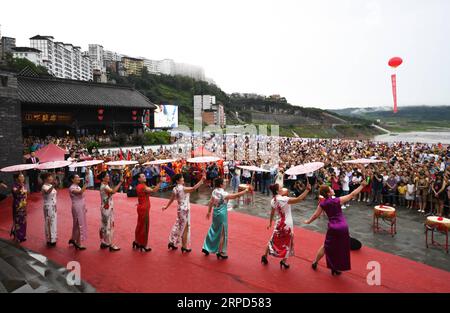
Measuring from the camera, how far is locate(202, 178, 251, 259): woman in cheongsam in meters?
6.25

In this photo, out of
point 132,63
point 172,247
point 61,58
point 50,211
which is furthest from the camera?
point 132,63

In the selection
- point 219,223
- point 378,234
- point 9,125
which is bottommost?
point 378,234

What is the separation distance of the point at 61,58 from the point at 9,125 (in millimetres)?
85985

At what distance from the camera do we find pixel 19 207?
722 cm

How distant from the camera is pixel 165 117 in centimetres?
4375

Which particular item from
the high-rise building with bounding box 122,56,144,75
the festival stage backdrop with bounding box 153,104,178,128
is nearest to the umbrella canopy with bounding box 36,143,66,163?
the festival stage backdrop with bounding box 153,104,178,128

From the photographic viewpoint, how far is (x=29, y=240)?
297 inches

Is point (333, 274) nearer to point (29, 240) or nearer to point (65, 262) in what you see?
point (65, 262)

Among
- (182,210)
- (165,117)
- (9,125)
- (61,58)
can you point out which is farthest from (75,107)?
(61,58)

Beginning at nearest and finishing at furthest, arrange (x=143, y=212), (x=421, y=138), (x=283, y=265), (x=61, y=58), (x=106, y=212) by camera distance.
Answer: (x=283, y=265)
(x=143, y=212)
(x=106, y=212)
(x=421, y=138)
(x=61, y=58)

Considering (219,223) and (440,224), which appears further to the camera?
(440,224)

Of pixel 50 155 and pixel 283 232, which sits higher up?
pixel 50 155

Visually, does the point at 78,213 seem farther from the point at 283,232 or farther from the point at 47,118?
the point at 47,118
